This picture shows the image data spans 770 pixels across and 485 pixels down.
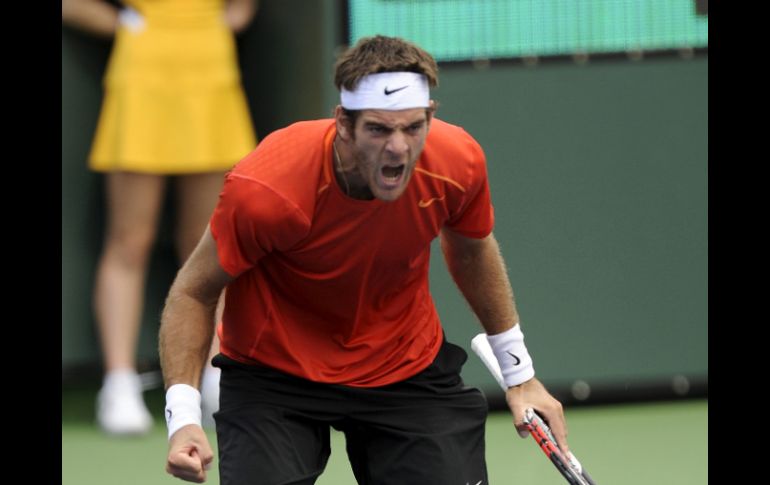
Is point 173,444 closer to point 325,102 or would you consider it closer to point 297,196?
point 297,196

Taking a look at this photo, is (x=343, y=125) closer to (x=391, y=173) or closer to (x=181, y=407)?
(x=391, y=173)

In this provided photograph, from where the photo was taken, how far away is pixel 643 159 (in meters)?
7.06

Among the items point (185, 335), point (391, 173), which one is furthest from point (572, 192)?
point (185, 335)

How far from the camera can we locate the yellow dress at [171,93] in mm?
6719

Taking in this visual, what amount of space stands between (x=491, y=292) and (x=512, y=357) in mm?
197

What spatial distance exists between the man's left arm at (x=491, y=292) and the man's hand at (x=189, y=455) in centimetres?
91

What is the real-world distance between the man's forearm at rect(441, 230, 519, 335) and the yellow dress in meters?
2.37

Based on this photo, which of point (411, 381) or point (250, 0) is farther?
point (250, 0)

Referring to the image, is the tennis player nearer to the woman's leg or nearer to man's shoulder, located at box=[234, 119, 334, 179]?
man's shoulder, located at box=[234, 119, 334, 179]

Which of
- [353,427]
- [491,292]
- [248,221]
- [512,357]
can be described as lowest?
[353,427]

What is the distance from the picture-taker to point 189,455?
4.05 m

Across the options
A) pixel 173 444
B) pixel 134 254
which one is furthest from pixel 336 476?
pixel 173 444

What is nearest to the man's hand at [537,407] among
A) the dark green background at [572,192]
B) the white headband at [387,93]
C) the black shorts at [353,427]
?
the black shorts at [353,427]

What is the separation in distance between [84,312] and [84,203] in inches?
19.1
